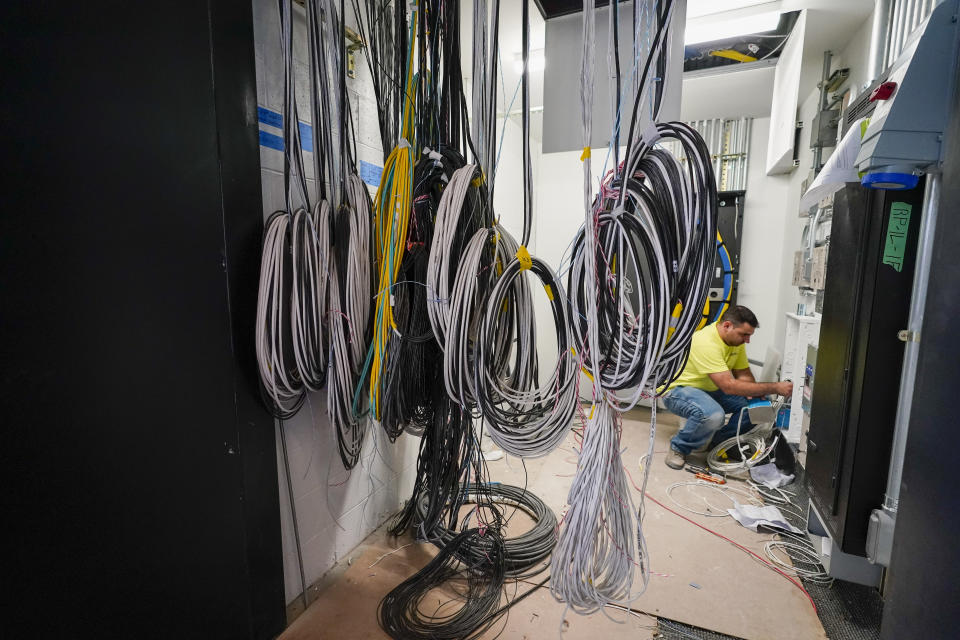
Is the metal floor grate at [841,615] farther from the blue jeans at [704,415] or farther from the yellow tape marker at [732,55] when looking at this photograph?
the yellow tape marker at [732,55]

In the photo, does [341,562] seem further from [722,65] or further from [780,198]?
[780,198]

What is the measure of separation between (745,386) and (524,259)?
239 centimetres

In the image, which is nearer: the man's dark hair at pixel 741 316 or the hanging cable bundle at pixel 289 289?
the hanging cable bundle at pixel 289 289

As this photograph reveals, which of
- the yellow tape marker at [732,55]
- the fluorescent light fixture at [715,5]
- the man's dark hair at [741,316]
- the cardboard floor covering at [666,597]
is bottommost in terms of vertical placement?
the cardboard floor covering at [666,597]

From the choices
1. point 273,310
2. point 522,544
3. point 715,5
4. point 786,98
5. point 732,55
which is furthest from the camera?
point 732,55

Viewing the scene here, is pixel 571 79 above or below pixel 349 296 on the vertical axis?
above

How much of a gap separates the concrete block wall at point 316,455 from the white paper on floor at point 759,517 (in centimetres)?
185

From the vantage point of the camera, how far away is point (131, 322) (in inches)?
41.5

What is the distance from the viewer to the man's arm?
2721 millimetres

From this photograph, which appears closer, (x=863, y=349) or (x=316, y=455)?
(x=863, y=349)

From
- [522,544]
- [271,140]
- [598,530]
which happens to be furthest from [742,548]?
[271,140]

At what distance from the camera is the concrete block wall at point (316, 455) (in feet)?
4.70

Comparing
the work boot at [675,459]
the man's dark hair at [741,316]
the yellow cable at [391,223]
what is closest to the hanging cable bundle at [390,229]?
the yellow cable at [391,223]

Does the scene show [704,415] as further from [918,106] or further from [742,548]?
[918,106]
